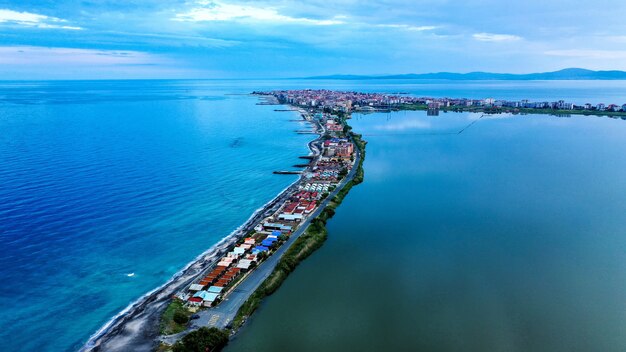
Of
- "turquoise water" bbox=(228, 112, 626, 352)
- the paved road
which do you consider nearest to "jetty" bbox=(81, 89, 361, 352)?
the paved road

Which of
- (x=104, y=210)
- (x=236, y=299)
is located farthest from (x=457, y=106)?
(x=236, y=299)

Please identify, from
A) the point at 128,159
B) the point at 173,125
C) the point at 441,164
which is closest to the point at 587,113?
the point at 441,164

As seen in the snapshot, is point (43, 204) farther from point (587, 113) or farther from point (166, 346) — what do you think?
point (587, 113)

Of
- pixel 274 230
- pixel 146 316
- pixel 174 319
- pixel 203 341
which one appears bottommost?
pixel 146 316

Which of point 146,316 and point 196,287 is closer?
point 146,316

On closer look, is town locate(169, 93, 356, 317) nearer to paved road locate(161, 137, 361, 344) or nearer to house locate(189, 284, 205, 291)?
house locate(189, 284, 205, 291)

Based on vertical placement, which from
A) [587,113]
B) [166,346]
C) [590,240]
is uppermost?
[587,113]

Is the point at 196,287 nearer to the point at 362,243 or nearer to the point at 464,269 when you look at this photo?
the point at 362,243
